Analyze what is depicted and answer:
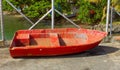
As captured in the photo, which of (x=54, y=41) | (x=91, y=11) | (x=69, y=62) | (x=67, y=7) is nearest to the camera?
(x=69, y=62)

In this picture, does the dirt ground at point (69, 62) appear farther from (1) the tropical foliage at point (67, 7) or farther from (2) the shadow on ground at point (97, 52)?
(1) the tropical foliage at point (67, 7)

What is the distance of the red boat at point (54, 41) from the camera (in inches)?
328

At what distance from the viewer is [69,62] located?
8.23 metres

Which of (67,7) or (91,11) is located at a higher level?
(67,7)

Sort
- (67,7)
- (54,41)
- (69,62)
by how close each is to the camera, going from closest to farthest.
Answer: (69,62) < (54,41) < (67,7)

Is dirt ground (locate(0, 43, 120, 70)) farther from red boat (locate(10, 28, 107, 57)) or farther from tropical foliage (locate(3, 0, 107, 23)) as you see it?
tropical foliage (locate(3, 0, 107, 23))

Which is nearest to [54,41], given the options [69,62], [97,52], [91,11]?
[69,62]

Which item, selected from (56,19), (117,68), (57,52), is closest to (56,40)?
(57,52)

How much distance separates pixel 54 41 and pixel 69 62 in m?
1.22

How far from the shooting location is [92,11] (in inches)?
862

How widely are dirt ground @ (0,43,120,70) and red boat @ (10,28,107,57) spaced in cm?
19

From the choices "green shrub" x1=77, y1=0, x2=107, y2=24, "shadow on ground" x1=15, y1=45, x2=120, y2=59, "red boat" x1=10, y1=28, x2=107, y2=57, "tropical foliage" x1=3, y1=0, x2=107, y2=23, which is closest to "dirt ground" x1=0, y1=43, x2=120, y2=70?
"shadow on ground" x1=15, y1=45, x2=120, y2=59

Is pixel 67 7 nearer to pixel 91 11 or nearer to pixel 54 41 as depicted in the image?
pixel 91 11

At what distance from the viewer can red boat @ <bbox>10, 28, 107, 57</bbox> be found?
27.3ft
